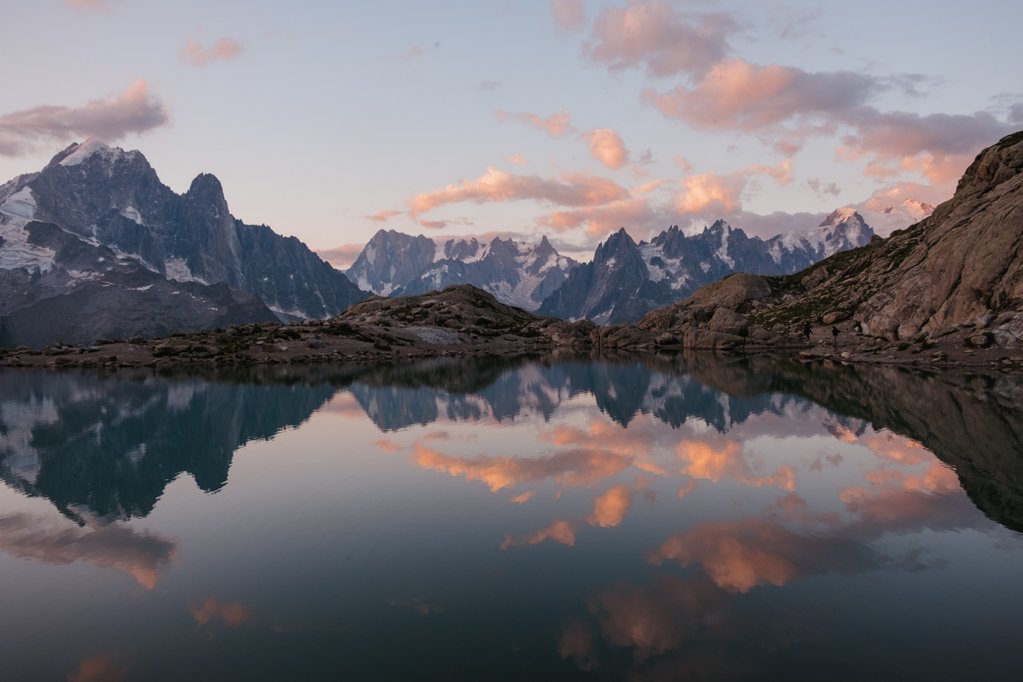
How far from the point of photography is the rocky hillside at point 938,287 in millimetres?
97562

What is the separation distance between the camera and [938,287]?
109 metres

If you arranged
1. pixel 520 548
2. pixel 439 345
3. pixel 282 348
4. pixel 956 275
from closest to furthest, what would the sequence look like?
1. pixel 520 548
2. pixel 956 275
3. pixel 282 348
4. pixel 439 345

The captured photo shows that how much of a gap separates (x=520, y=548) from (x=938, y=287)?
113841 mm

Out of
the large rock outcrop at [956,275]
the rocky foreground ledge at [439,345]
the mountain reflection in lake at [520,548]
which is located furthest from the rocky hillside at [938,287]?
the mountain reflection in lake at [520,548]

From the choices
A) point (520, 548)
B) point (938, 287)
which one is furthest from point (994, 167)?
point (520, 548)

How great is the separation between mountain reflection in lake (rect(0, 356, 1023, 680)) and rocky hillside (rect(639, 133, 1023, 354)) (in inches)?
2154

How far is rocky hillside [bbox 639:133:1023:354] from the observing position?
97.6 meters

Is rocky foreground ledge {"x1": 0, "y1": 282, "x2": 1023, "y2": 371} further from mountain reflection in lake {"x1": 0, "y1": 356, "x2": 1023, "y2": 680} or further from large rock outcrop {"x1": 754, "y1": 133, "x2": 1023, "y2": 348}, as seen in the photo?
mountain reflection in lake {"x1": 0, "y1": 356, "x2": 1023, "y2": 680}

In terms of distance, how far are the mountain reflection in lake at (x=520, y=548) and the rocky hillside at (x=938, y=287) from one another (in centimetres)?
5472

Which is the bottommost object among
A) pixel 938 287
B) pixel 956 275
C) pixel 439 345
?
pixel 439 345

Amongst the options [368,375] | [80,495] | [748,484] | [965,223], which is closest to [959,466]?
[748,484]

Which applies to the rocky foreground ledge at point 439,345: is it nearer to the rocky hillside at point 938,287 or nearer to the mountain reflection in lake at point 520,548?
the rocky hillside at point 938,287

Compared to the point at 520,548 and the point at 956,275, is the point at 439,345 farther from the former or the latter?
the point at 520,548

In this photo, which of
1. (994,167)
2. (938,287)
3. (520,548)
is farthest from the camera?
(994,167)
